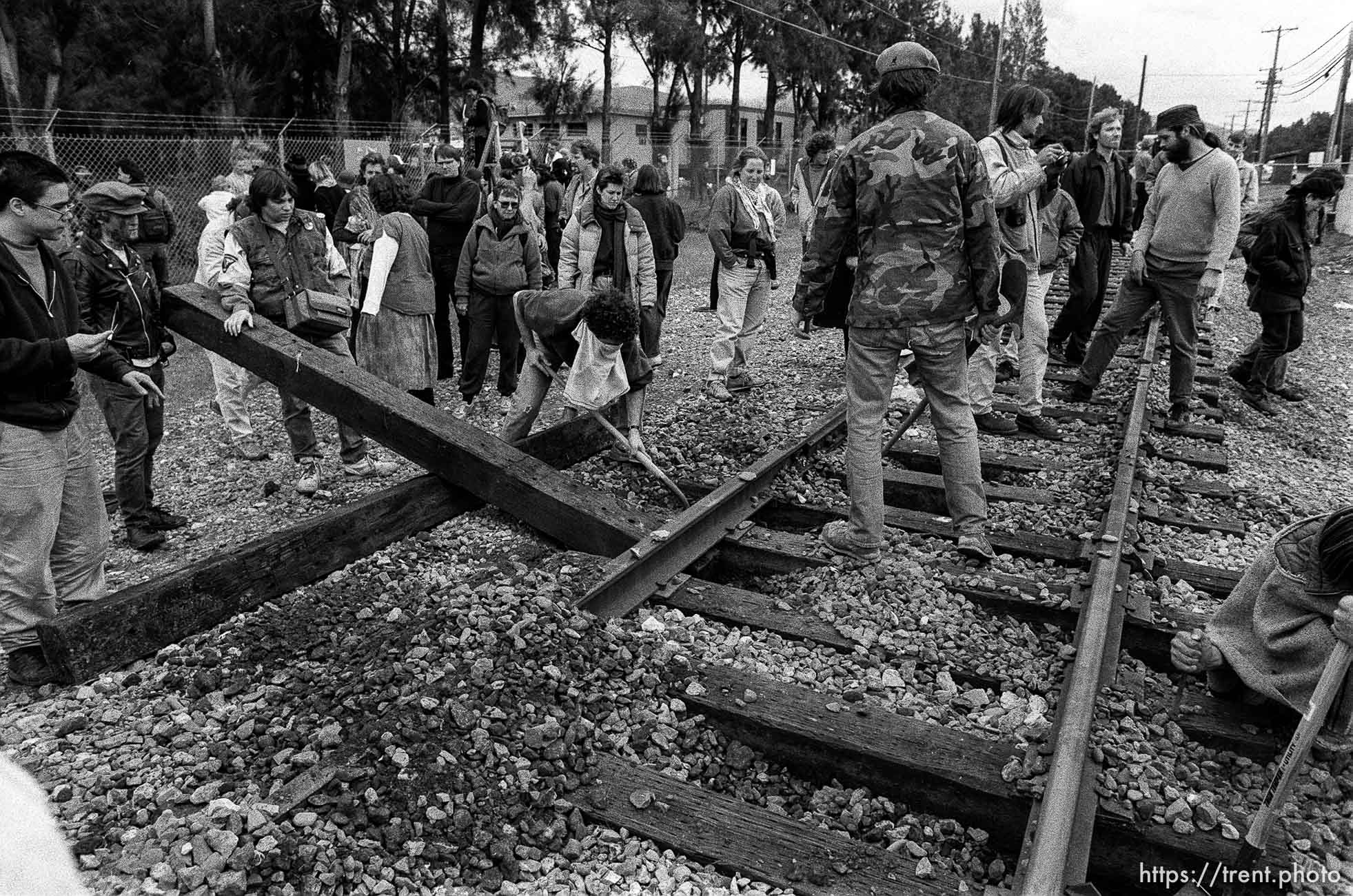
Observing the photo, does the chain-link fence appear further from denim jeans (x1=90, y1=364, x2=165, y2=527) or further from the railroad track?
the railroad track

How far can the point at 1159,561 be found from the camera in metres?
4.50

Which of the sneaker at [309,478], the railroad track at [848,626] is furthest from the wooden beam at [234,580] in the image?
the sneaker at [309,478]

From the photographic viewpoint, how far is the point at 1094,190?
8070 mm

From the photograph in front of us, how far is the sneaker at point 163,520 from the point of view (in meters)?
5.48

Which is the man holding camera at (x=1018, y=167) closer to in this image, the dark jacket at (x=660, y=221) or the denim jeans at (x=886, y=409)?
the denim jeans at (x=886, y=409)

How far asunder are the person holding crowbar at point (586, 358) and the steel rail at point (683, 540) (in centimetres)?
34

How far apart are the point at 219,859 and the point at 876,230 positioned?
351cm

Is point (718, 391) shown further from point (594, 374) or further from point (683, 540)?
point (683, 540)

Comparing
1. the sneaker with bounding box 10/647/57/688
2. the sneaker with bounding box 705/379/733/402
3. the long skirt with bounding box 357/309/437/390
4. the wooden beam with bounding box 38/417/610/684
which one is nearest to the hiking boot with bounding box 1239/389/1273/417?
the sneaker with bounding box 705/379/733/402

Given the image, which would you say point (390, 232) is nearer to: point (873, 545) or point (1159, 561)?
point (873, 545)

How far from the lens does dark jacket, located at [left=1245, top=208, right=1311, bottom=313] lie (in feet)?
26.0

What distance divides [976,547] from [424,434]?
2.84 metres

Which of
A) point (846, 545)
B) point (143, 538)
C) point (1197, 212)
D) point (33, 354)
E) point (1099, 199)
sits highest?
point (1099, 199)

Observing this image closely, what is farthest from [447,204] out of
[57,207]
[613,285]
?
[57,207]
